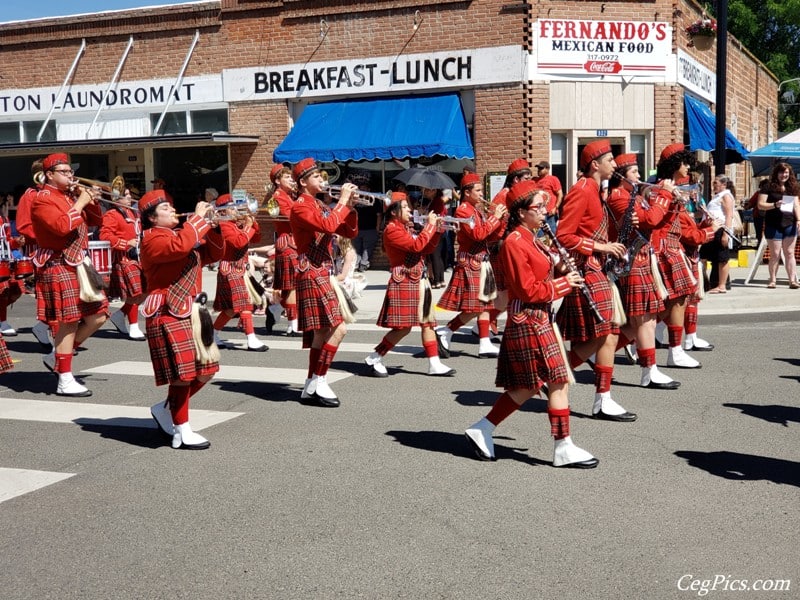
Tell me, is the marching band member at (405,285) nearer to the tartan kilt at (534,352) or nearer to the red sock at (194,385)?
the red sock at (194,385)

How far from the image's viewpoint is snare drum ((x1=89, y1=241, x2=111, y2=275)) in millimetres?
11570

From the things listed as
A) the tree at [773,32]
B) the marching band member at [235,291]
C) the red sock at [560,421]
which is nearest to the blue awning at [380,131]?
the marching band member at [235,291]

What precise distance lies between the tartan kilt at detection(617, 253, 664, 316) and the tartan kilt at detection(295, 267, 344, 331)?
2309 mm

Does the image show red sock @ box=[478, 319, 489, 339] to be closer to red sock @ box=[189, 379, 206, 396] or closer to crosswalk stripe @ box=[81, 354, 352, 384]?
crosswalk stripe @ box=[81, 354, 352, 384]

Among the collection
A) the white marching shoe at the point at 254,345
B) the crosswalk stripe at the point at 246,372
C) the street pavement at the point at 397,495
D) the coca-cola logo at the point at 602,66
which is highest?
the coca-cola logo at the point at 602,66

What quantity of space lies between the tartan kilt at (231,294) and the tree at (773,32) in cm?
3468

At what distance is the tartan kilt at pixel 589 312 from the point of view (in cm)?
694

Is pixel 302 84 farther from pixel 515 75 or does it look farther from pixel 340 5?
pixel 515 75

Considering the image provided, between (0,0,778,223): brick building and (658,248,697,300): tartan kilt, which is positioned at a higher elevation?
(0,0,778,223): brick building

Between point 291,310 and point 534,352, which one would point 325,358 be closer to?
point 534,352

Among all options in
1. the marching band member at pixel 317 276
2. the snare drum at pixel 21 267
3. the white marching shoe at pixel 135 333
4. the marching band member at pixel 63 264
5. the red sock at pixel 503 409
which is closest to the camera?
the red sock at pixel 503 409

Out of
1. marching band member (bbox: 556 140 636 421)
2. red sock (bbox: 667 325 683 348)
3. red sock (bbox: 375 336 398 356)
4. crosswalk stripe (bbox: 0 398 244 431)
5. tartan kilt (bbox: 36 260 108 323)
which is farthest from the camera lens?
red sock (bbox: 667 325 683 348)

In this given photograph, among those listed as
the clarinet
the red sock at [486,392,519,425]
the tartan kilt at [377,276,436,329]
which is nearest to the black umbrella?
the tartan kilt at [377,276,436,329]

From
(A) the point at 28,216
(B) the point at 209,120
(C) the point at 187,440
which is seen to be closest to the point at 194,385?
(C) the point at 187,440
